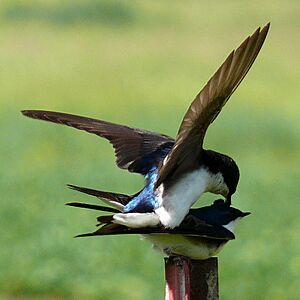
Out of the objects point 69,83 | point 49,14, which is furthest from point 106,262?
point 49,14

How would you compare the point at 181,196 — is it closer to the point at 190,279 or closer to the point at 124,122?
the point at 190,279

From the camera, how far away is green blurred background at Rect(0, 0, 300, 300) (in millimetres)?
8383

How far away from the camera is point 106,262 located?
859 centimetres

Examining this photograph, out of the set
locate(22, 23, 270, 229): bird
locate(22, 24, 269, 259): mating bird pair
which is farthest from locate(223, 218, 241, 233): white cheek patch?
locate(22, 23, 270, 229): bird

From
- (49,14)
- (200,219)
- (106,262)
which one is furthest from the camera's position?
(49,14)

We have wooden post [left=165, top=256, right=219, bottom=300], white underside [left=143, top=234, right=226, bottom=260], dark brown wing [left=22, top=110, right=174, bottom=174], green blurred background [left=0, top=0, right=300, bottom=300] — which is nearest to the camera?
wooden post [left=165, top=256, right=219, bottom=300]

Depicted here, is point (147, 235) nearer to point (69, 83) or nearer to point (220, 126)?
point (220, 126)

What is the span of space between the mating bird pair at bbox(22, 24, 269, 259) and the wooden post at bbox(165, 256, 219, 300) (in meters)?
0.05

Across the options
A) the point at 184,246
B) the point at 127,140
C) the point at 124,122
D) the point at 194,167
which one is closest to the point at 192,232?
the point at 184,246

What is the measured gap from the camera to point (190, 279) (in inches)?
139

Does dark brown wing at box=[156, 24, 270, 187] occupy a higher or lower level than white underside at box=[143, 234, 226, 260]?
higher

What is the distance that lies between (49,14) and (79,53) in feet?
16.3

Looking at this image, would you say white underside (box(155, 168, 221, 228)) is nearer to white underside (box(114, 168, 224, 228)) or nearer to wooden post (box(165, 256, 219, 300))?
white underside (box(114, 168, 224, 228))

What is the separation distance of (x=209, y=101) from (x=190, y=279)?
0.54 meters
